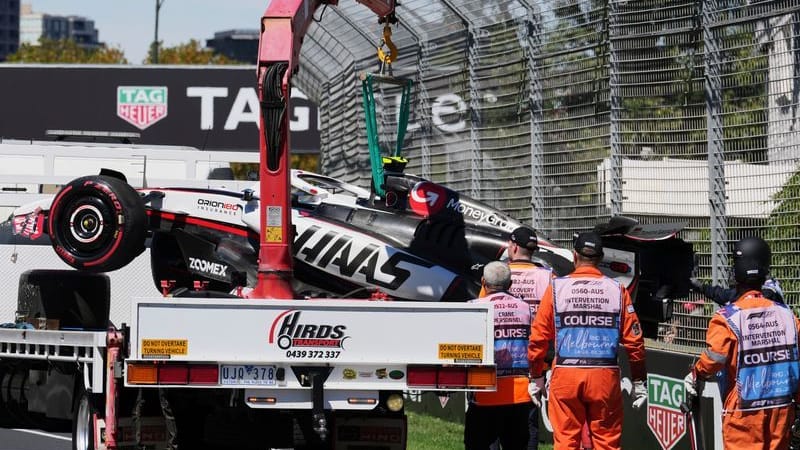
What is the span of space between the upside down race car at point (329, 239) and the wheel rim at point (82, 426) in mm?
1033

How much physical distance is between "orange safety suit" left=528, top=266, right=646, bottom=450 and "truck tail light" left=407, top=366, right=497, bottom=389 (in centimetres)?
28

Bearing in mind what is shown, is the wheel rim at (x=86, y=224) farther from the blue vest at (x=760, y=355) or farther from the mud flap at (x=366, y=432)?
the blue vest at (x=760, y=355)

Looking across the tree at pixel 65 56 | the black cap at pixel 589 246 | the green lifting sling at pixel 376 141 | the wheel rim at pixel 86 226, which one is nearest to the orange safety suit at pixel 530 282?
the black cap at pixel 589 246

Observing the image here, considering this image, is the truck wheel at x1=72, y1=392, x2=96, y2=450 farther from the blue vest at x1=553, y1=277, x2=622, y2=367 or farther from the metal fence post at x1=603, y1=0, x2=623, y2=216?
the metal fence post at x1=603, y1=0, x2=623, y2=216

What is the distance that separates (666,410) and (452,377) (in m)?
2.98

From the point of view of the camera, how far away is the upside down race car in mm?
10867

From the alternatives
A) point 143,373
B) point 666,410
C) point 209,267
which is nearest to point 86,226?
point 209,267

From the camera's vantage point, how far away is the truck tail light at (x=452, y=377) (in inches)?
352

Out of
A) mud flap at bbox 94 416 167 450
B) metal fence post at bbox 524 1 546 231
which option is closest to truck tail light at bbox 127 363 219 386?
mud flap at bbox 94 416 167 450

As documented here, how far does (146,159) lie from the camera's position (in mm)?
14555

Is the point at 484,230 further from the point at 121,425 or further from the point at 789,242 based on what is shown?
the point at 121,425

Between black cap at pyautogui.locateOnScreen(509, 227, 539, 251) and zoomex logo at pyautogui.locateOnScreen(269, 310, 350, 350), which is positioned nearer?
zoomex logo at pyautogui.locateOnScreen(269, 310, 350, 350)

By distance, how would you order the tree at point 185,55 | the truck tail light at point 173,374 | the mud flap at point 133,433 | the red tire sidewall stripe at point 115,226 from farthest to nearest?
the tree at point 185,55
the red tire sidewall stripe at point 115,226
the mud flap at point 133,433
the truck tail light at point 173,374

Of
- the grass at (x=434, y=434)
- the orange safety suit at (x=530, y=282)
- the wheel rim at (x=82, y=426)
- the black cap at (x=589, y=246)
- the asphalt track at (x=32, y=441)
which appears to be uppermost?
the black cap at (x=589, y=246)
